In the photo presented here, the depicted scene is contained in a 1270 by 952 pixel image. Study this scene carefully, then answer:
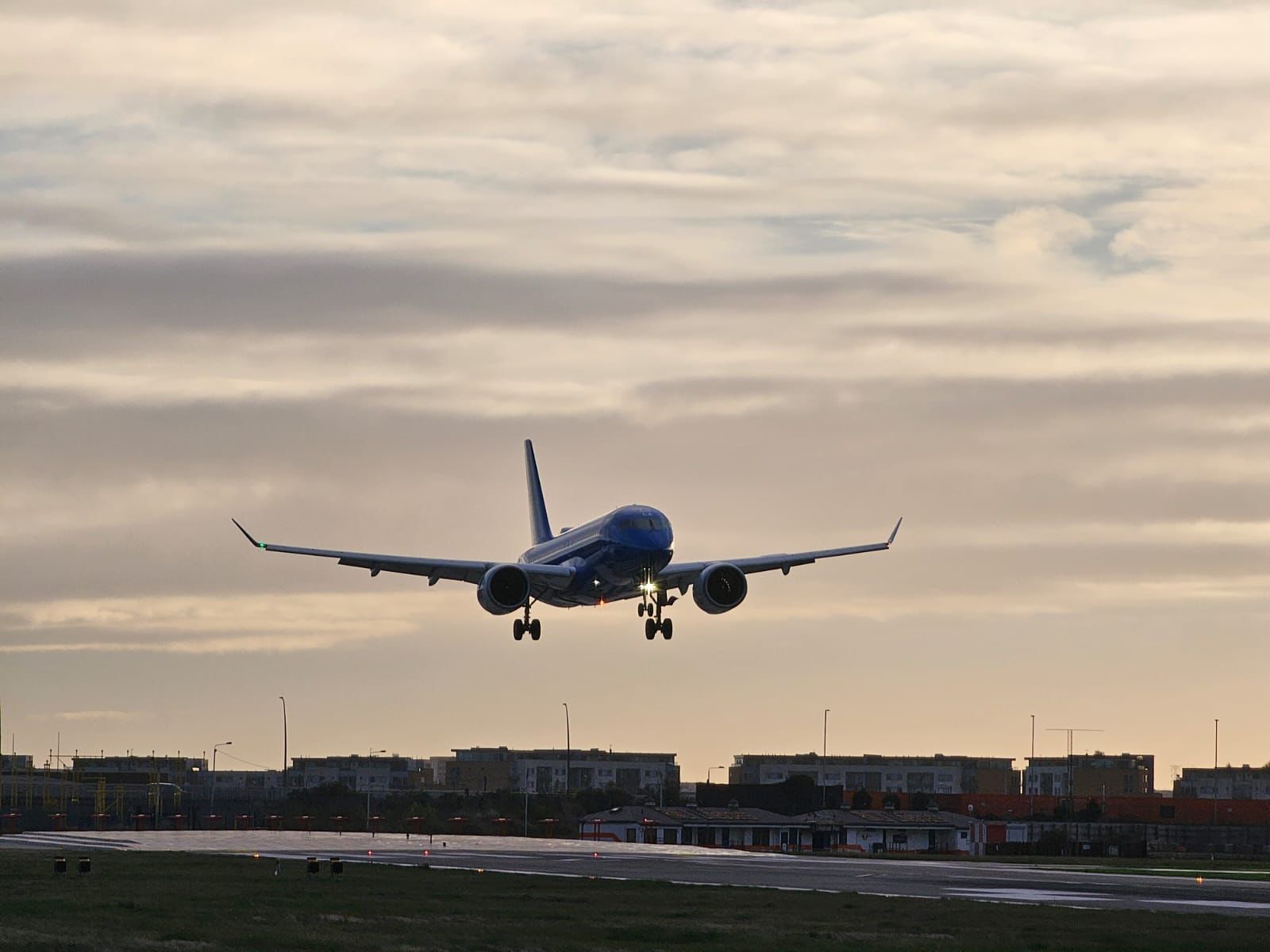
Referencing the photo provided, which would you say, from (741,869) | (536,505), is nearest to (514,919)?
(741,869)

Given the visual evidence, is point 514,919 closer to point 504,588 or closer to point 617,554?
point 617,554

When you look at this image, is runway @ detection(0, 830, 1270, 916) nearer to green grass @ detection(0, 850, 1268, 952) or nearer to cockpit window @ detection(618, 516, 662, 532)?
green grass @ detection(0, 850, 1268, 952)

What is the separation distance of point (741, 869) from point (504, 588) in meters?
19.7

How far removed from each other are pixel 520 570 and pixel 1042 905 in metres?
33.4

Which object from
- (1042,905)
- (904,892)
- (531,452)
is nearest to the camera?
(1042,905)

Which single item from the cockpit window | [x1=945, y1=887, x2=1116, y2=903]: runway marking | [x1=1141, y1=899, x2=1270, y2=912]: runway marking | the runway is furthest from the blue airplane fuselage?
[x1=1141, y1=899, x2=1270, y2=912]: runway marking

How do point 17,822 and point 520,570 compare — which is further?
point 17,822

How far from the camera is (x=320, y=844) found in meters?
122

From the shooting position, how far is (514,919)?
2589 inches

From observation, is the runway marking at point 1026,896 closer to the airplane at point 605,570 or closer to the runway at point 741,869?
the runway at point 741,869

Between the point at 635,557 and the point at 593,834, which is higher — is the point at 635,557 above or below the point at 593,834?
above

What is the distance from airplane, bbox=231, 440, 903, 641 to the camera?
91250 mm

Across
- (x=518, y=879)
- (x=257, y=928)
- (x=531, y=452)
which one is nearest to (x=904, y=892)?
(x=518, y=879)

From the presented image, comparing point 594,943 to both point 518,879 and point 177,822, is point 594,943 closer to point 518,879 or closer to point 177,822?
point 518,879
